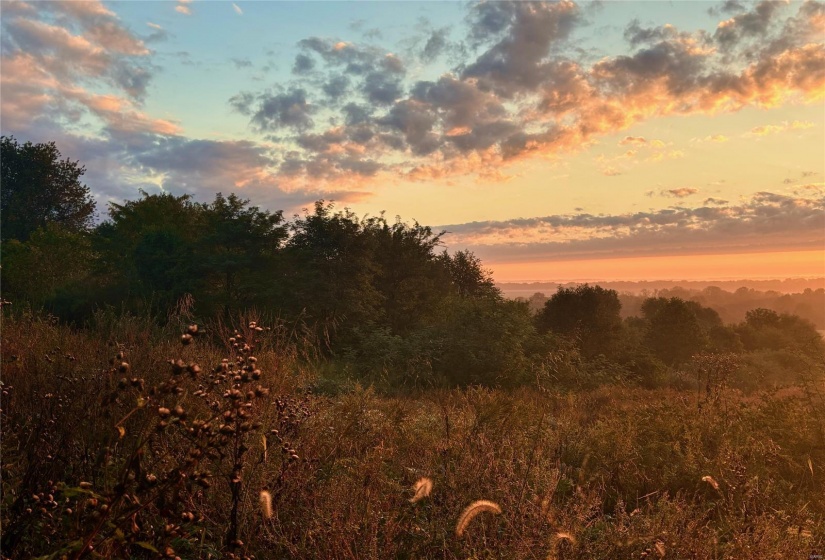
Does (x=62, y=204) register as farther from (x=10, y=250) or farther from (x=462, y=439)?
(x=462, y=439)

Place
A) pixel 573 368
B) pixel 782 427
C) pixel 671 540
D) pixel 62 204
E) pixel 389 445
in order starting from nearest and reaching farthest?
pixel 671 540, pixel 389 445, pixel 782 427, pixel 573 368, pixel 62 204

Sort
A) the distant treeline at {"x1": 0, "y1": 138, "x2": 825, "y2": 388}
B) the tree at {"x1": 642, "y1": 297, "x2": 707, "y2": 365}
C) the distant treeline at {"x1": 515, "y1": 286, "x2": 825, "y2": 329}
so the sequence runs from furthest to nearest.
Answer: the distant treeline at {"x1": 515, "y1": 286, "x2": 825, "y2": 329} → the tree at {"x1": 642, "y1": 297, "x2": 707, "y2": 365} → the distant treeline at {"x1": 0, "y1": 138, "x2": 825, "y2": 388}

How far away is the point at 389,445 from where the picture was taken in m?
5.50

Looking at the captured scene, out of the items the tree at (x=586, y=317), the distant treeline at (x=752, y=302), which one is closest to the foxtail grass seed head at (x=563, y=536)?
the tree at (x=586, y=317)

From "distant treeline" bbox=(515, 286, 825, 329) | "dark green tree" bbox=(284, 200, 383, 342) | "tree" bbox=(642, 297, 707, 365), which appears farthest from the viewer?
"distant treeline" bbox=(515, 286, 825, 329)

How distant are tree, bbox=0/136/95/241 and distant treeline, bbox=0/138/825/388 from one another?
1760cm

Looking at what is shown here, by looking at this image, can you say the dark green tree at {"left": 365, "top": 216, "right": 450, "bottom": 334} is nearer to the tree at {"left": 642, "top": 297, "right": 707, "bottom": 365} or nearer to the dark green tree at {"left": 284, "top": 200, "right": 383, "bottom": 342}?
the dark green tree at {"left": 284, "top": 200, "right": 383, "bottom": 342}

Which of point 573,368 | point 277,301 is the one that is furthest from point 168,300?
point 573,368

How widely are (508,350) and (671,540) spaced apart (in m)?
15.9

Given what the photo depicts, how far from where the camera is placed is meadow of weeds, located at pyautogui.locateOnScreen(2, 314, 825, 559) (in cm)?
240

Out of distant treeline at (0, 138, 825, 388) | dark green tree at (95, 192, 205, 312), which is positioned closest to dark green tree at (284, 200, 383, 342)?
distant treeline at (0, 138, 825, 388)

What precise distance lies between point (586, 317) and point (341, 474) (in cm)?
2876

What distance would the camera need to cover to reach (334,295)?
70.7ft

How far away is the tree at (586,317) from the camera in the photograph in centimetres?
3069
